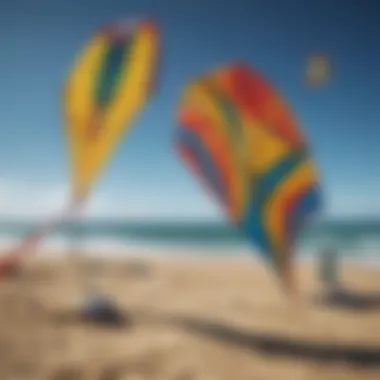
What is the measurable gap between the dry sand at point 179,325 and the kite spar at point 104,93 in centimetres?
19

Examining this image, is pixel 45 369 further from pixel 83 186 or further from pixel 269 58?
pixel 269 58

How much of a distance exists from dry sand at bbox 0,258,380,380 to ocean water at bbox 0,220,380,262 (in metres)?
0.03

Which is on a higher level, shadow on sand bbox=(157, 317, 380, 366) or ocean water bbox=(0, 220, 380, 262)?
ocean water bbox=(0, 220, 380, 262)

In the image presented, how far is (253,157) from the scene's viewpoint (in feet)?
5.21

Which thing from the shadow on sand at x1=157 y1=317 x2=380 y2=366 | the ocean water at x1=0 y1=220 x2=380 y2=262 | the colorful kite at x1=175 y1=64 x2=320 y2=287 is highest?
the colorful kite at x1=175 y1=64 x2=320 y2=287

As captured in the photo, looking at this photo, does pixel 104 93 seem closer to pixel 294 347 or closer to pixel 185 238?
pixel 185 238

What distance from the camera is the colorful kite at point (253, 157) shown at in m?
1.57

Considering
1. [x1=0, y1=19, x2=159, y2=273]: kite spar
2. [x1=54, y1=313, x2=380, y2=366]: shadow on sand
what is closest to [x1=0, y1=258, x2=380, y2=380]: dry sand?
[x1=54, y1=313, x2=380, y2=366]: shadow on sand

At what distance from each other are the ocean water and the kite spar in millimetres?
61

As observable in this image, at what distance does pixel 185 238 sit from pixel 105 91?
36cm

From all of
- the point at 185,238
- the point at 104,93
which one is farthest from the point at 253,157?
the point at 104,93

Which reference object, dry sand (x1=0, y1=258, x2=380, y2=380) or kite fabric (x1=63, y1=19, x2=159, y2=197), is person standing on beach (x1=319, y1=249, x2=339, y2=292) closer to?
dry sand (x1=0, y1=258, x2=380, y2=380)

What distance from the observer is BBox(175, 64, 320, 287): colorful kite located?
1.57 m

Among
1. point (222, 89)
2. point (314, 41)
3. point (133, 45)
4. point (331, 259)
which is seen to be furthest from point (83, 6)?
point (331, 259)
